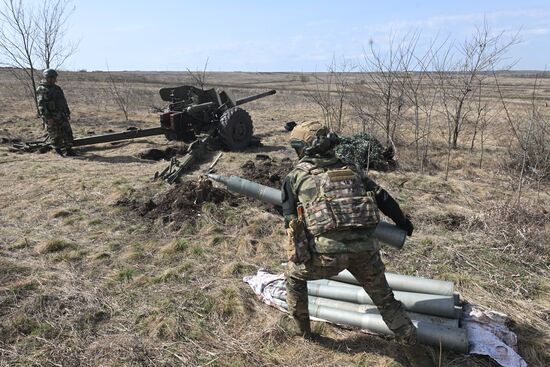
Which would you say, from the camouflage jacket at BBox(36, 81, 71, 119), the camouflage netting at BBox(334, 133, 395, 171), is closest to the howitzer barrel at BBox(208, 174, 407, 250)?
the camouflage netting at BBox(334, 133, 395, 171)

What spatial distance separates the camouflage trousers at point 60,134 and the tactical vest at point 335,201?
789 cm

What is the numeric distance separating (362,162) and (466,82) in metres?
2.63

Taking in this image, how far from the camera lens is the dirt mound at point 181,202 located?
19.0 feet

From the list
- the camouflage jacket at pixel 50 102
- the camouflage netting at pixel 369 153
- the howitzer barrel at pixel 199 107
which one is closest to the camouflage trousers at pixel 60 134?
the camouflage jacket at pixel 50 102

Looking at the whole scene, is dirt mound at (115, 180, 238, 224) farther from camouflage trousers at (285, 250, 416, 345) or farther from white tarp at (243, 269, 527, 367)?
camouflage trousers at (285, 250, 416, 345)

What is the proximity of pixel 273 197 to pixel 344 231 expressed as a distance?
1133 millimetres

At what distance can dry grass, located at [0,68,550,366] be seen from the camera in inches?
129

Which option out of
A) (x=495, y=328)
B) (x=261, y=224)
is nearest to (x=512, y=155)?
(x=261, y=224)

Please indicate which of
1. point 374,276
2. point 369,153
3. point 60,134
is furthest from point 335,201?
point 60,134

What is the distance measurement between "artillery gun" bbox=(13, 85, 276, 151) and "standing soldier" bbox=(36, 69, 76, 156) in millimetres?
295

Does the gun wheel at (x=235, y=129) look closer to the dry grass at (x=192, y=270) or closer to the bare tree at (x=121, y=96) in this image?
the dry grass at (x=192, y=270)

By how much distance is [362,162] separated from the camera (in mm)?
8266

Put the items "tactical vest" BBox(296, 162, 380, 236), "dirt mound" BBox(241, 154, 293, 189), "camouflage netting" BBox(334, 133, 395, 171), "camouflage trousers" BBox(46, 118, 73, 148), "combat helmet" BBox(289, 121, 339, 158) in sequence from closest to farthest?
"tactical vest" BBox(296, 162, 380, 236), "combat helmet" BBox(289, 121, 339, 158), "dirt mound" BBox(241, 154, 293, 189), "camouflage netting" BBox(334, 133, 395, 171), "camouflage trousers" BBox(46, 118, 73, 148)

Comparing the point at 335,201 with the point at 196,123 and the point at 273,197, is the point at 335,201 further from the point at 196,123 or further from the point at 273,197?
the point at 196,123
